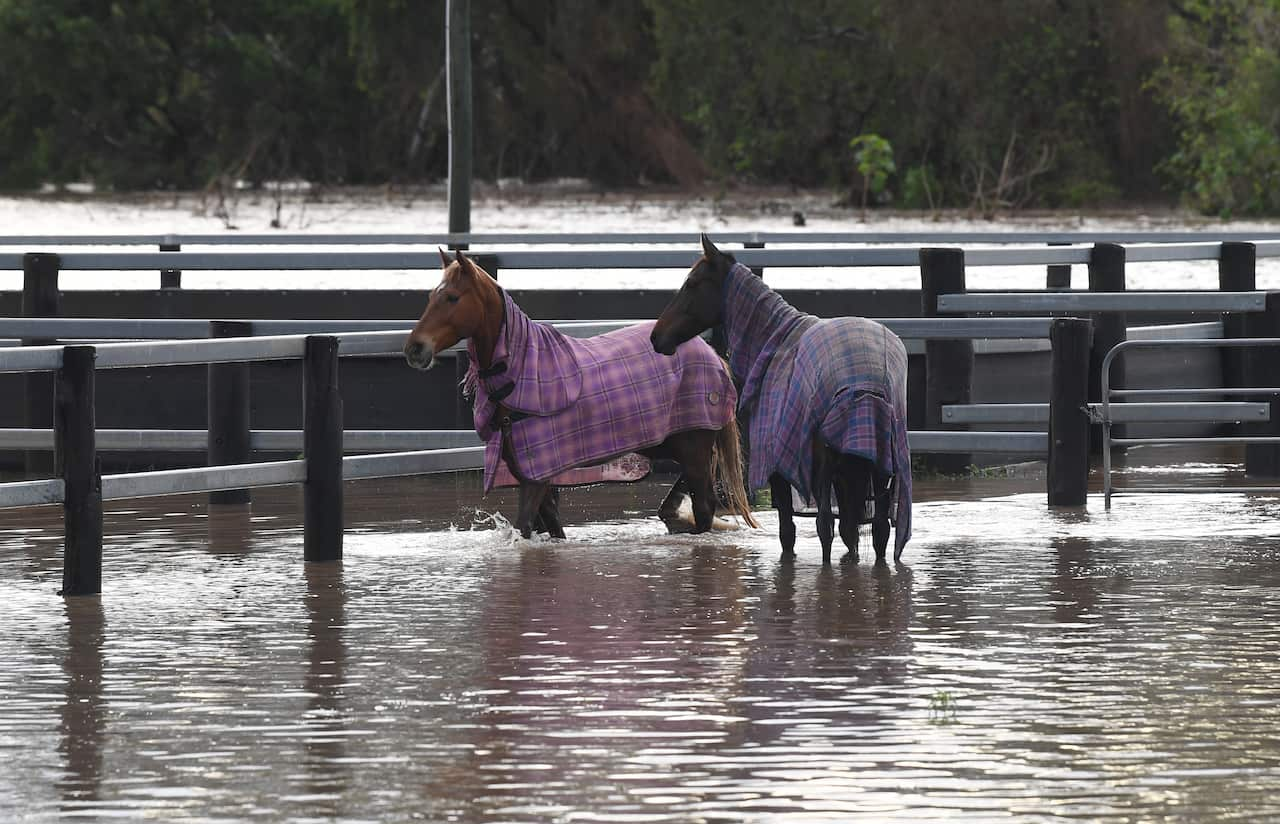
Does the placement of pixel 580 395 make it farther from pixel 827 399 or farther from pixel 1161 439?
pixel 1161 439

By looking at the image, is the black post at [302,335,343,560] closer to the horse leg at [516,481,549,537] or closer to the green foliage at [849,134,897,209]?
the horse leg at [516,481,549,537]

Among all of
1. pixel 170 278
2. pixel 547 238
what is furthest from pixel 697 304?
pixel 547 238

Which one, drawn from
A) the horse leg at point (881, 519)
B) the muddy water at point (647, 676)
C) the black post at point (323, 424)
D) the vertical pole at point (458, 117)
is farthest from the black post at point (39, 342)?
the vertical pole at point (458, 117)

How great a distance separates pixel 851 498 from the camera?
11.3 meters

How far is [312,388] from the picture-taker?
11.6 metres

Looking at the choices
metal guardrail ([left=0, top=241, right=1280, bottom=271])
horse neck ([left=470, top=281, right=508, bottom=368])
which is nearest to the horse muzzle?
horse neck ([left=470, top=281, right=508, bottom=368])

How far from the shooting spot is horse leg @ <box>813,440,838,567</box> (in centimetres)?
1108

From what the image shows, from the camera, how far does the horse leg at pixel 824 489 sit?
11078mm

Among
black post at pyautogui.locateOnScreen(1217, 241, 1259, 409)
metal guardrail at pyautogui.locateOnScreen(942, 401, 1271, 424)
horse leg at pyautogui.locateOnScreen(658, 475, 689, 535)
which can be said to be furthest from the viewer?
black post at pyautogui.locateOnScreen(1217, 241, 1259, 409)

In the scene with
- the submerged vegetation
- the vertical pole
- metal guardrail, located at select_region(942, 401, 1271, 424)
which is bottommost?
metal guardrail, located at select_region(942, 401, 1271, 424)

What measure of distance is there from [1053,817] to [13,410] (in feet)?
37.3

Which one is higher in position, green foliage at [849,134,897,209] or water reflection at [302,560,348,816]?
green foliage at [849,134,897,209]

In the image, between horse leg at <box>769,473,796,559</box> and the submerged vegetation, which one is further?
the submerged vegetation

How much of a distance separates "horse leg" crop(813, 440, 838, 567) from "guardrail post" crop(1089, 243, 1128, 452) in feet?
16.1
